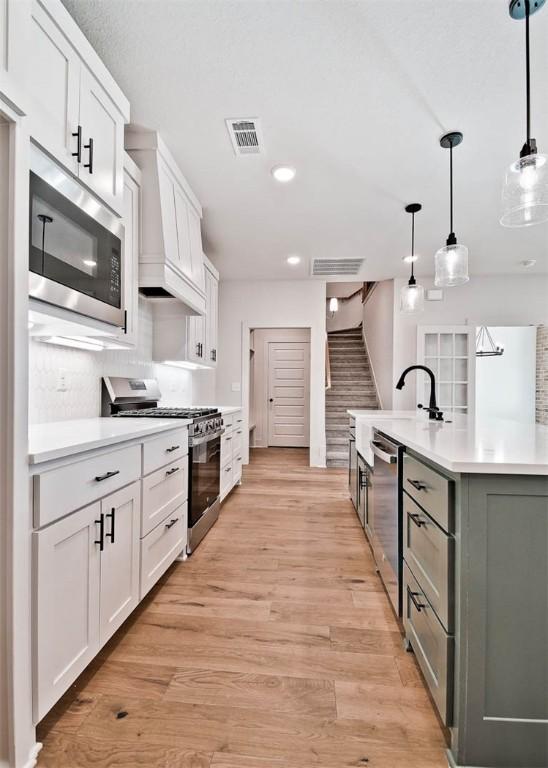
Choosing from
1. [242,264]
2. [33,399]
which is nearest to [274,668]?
[33,399]

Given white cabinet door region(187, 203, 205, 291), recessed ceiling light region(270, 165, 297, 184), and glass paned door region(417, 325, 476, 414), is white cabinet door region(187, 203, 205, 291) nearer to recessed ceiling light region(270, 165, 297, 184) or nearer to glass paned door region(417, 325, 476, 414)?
recessed ceiling light region(270, 165, 297, 184)

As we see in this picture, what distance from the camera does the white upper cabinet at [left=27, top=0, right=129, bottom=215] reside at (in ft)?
4.67

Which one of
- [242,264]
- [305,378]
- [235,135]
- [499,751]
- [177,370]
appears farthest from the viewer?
[305,378]

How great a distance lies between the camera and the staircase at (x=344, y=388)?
612 centimetres

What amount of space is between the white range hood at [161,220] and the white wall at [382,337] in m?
3.88

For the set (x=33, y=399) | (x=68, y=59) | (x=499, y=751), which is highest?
(x=68, y=59)

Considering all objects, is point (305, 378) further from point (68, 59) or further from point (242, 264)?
point (68, 59)

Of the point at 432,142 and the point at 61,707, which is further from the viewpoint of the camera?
the point at 432,142

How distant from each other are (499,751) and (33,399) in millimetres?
2298

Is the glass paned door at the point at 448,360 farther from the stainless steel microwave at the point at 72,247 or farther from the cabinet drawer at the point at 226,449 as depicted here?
the stainless steel microwave at the point at 72,247

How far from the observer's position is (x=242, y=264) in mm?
5148

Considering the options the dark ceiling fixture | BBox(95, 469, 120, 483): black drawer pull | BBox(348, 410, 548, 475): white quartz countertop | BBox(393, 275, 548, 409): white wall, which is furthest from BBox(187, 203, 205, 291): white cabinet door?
the dark ceiling fixture

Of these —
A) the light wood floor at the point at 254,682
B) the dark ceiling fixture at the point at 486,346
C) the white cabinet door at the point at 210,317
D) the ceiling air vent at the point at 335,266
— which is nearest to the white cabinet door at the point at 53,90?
the light wood floor at the point at 254,682

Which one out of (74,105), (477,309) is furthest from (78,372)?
(477,309)
